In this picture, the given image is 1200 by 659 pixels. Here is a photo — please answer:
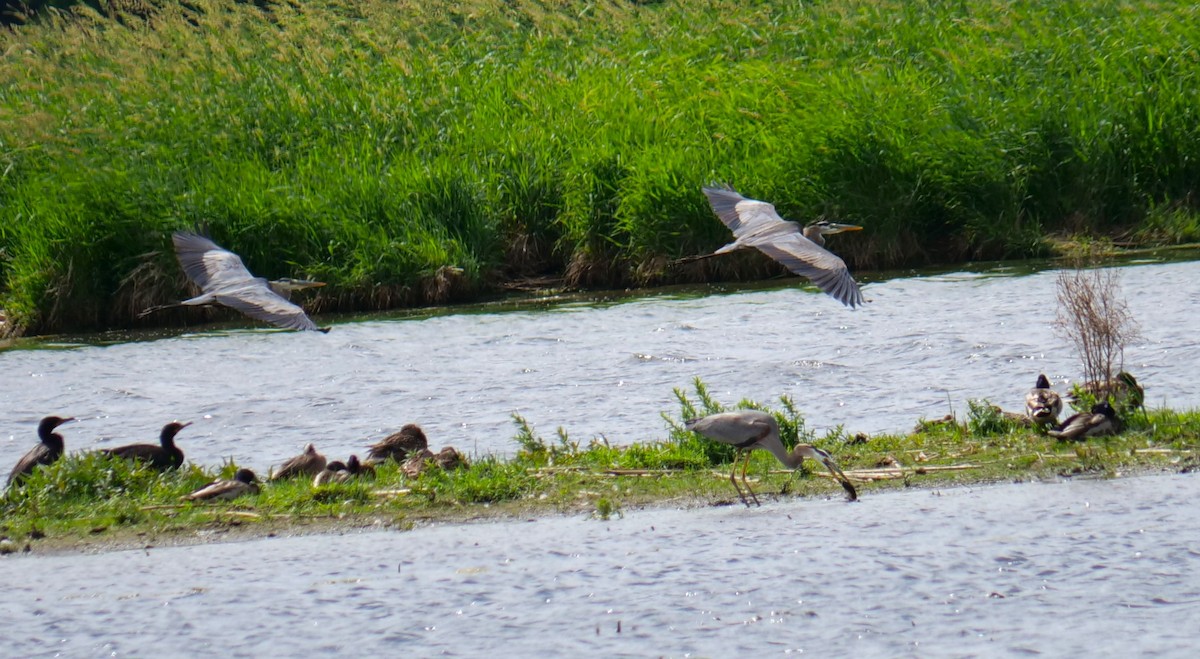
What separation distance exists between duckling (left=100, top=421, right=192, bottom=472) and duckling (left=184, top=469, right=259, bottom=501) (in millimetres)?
679

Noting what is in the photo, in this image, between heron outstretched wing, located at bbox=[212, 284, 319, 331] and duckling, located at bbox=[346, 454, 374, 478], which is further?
heron outstretched wing, located at bbox=[212, 284, 319, 331]

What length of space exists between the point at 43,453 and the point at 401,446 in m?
2.03

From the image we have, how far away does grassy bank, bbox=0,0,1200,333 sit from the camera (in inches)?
590

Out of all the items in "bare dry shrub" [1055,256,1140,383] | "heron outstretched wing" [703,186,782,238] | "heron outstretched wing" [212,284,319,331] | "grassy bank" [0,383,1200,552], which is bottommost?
"grassy bank" [0,383,1200,552]

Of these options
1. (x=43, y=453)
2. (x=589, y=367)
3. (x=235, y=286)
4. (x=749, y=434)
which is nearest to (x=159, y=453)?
(x=43, y=453)

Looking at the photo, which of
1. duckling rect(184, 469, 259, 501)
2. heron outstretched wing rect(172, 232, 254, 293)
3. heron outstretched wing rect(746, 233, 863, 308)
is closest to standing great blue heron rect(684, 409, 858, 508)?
heron outstretched wing rect(746, 233, 863, 308)

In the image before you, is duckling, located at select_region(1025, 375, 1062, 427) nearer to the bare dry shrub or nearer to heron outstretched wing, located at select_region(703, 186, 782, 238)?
the bare dry shrub

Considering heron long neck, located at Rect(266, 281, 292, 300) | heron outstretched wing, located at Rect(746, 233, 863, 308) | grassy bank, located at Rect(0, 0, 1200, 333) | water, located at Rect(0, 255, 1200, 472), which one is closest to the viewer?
heron outstretched wing, located at Rect(746, 233, 863, 308)

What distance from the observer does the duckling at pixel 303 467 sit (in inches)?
335

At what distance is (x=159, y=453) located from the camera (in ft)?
29.0

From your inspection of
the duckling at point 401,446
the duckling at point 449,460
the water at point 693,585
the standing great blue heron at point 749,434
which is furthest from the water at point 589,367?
the water at point 693,585

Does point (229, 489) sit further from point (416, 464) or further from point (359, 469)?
point (416, 464)

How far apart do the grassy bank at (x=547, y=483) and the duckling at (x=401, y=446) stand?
30 cm

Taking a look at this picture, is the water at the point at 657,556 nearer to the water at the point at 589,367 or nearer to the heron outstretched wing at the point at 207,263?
the water at the point at 589,367
